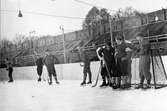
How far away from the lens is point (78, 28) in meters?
1.72

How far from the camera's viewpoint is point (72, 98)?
5.60ft

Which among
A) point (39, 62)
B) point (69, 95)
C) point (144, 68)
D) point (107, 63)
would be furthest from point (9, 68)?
Result: point (144, 68)

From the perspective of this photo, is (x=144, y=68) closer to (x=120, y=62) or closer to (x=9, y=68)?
(x=120, y=62)

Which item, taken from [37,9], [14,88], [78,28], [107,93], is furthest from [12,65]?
[107,93]

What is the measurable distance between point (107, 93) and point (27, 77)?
0.59 m

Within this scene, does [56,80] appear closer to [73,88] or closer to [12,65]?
[73,88]

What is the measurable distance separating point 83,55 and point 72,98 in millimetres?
307

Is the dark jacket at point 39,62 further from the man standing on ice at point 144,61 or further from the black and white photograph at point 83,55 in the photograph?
the man standing on ice at point 144,61

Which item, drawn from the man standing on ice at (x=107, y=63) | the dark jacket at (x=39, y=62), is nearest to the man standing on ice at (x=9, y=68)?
the dark jacket at (x=39, y=62)

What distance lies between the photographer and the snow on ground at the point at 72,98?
150 centimetres

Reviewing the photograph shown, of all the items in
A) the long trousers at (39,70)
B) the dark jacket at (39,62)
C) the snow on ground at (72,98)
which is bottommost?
the snow on ground at (72,98)

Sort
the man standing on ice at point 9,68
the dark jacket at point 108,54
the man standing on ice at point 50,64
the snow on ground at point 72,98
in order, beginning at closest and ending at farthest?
the snow on ground at point 72,98 → the dark jacket at point 108,54 → the man standing on ice at point 50,64 → the man standing on ice at point 9,68

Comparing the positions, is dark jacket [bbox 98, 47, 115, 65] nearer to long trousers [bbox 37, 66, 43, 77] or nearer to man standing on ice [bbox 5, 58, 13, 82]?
long trousers [bbox 37, 66, 43, 77]

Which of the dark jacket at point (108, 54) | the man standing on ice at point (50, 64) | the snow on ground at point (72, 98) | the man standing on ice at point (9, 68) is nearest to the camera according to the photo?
the snow on ground at point (72, 98)
